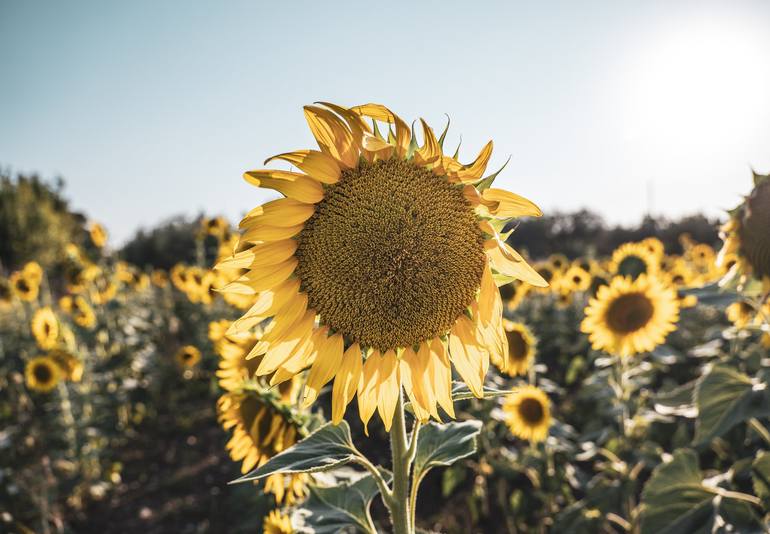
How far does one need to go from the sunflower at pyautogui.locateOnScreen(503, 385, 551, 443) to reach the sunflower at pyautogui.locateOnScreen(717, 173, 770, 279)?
1.78 metres

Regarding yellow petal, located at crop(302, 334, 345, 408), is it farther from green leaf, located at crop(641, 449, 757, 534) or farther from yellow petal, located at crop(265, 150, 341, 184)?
green leaf, located at crop(641, 449, 757, 534)

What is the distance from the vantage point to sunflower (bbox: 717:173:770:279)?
69.6 inches

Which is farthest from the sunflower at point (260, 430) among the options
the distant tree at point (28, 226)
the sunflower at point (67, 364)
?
the distant tree at point (28, 226)

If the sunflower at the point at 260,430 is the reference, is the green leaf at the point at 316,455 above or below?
above

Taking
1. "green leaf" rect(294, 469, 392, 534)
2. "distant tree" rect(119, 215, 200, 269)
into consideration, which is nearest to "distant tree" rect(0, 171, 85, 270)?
"distant tree" rect(119, 215, 200, 269)

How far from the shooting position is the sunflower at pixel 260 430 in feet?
5.52

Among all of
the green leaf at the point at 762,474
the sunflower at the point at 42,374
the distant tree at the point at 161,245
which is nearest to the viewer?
the green leaf at the point at 762,474

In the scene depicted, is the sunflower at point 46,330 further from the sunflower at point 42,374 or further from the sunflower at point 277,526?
the sunflower at point 277,526

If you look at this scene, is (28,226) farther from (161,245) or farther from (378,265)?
(378,265)

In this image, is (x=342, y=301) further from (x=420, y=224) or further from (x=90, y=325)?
(x=90, y=325)

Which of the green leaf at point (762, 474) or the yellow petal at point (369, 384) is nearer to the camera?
the yellow petal at point (369, 384)

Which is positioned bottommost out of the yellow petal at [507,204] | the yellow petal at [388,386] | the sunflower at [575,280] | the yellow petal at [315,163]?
the yellow petal at [388,386]

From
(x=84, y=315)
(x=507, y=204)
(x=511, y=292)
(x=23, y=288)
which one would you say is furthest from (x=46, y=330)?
(x=507, y=204)

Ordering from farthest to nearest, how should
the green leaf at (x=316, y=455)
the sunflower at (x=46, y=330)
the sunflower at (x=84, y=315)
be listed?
1. the sunflower at (x=84, y=315)
2. the sunflower at (x=46, y=330)
3. the green leaf at (x=316, y=455)
